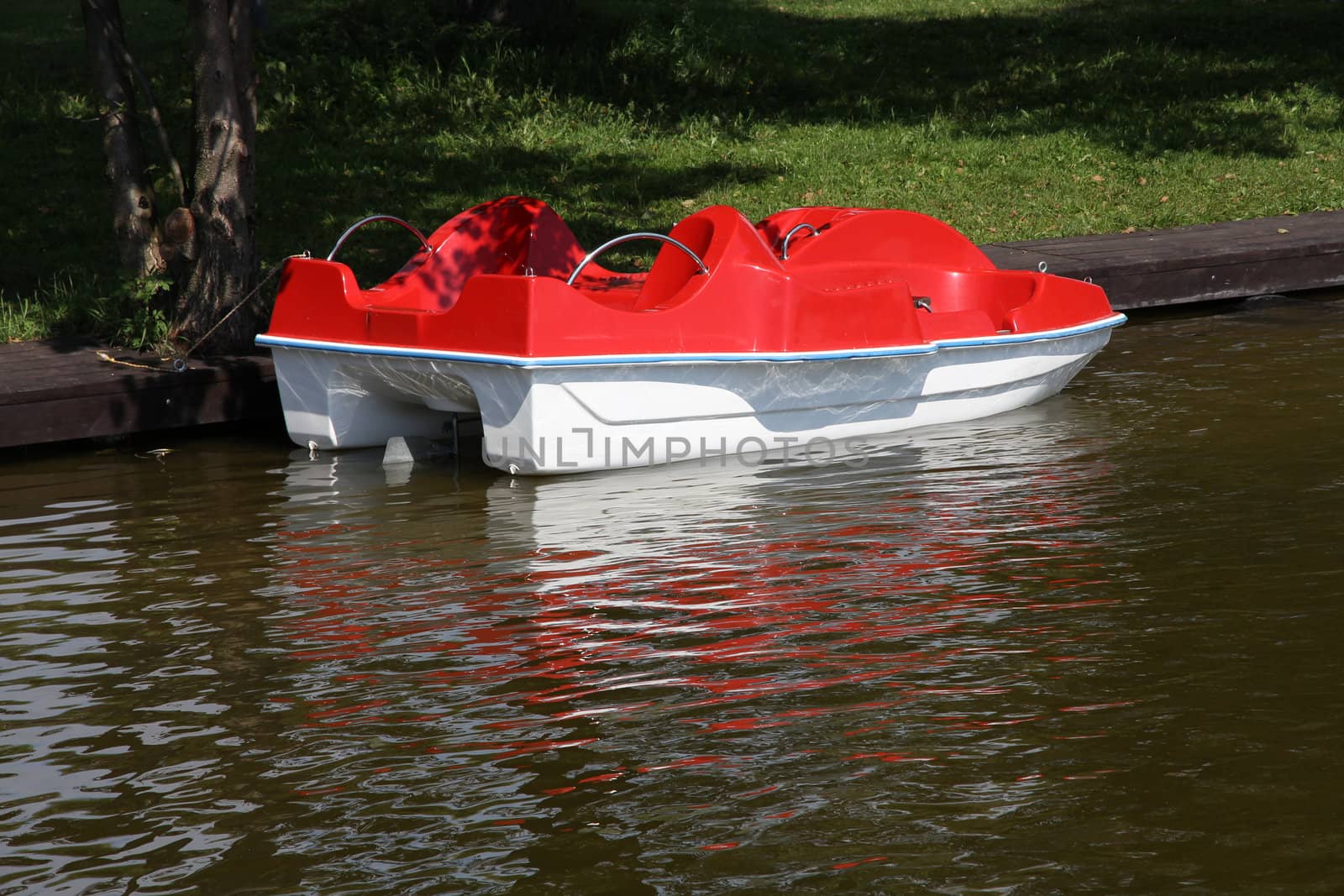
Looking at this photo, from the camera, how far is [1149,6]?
2164 cm

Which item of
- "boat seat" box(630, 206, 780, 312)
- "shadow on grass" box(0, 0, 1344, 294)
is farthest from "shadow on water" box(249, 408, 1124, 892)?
"shadow on grass" box(0, 0, 1344, 294)

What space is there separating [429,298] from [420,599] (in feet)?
11.4

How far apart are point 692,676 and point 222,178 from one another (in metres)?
5.74

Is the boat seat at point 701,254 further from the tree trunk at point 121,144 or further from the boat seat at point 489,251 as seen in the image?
the tree trunk at point 121,144

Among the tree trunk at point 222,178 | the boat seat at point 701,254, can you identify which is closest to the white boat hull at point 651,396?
the boat seat at point 701,254

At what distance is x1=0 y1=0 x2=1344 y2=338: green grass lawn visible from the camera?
13414 millimetres

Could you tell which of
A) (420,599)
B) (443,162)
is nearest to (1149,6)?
(443,162)

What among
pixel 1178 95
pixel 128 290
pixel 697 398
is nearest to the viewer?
pixel 697 398

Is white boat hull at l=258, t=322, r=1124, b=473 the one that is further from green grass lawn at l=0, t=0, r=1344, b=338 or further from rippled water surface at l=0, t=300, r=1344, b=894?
green grass lawn at l=0, t=0, r=1344, b=338

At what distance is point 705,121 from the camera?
1633 cm

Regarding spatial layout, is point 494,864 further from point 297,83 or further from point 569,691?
point 297,83

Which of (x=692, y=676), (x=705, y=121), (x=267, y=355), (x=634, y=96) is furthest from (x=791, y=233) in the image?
(x=634, y=96)

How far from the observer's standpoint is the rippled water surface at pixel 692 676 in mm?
3814

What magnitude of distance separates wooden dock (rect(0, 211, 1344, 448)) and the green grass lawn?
Result: 837 mm
